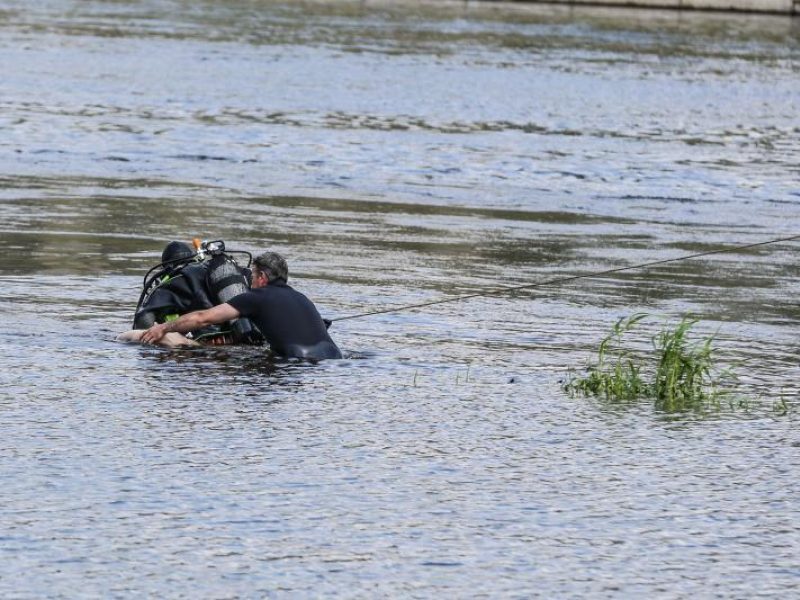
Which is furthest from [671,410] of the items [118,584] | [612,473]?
[118,584]

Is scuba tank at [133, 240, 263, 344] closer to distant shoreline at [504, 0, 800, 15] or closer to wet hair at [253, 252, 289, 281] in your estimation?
wet hair at [253, 252, 289, 281]

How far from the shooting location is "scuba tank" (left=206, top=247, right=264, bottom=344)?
497 inches

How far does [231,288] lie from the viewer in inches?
497

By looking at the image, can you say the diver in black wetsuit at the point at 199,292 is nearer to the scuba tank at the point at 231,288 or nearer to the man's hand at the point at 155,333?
the scuba tank at the point at 231,288

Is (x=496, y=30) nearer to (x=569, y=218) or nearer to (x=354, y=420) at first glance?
(x=569, y=218)

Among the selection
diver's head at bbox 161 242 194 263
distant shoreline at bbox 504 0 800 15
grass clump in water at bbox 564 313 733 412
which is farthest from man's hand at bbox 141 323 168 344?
distant shoreline at bbox 504 0 800 15

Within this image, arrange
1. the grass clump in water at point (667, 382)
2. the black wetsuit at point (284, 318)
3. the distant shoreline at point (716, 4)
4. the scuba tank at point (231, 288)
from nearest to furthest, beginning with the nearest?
the grass clump in water at point (667, 382), the black wetsuit at point (284, 318), the scuba tank at point (231, 288), the distant shoreline at point (716, 4)

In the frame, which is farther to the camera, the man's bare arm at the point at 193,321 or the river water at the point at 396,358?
the man's bare arm at the point at 193,321

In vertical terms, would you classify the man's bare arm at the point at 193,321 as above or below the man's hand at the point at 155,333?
above

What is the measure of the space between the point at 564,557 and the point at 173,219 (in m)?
12.5

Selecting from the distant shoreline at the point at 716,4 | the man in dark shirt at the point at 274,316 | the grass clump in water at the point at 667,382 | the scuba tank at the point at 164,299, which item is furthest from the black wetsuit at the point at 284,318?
the distant shoreline at the point at 716,4

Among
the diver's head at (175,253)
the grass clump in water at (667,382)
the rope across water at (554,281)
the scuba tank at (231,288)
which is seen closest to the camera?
the grass clump in water at (667,382)

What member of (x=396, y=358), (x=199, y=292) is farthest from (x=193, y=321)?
(x=396, y=358)

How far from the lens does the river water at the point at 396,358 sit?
25.9 ft
